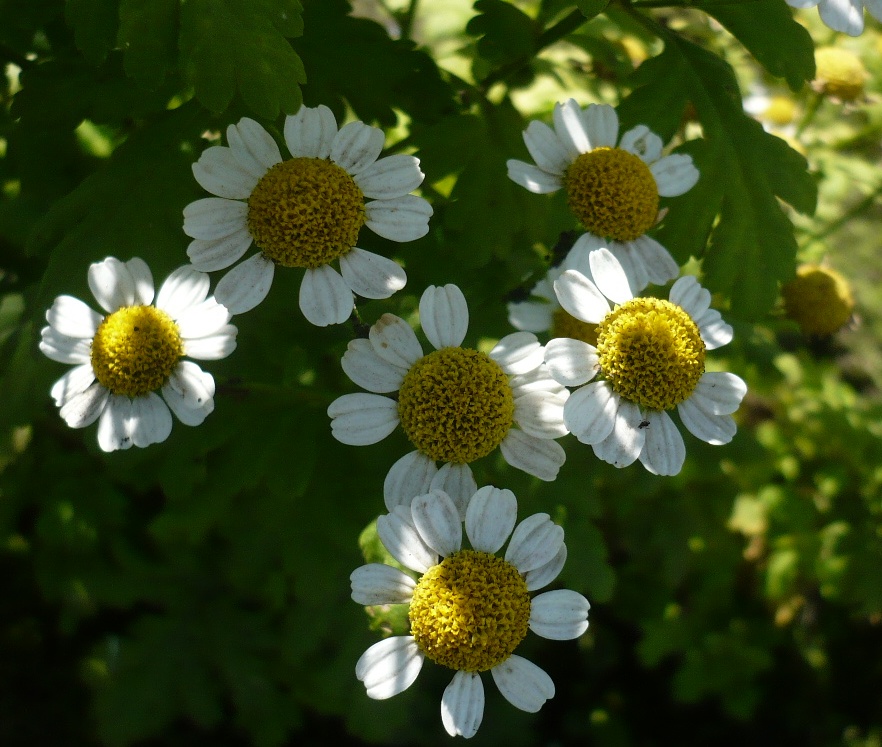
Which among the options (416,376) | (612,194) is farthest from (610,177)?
(416,376)

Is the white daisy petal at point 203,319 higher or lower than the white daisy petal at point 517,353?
lower

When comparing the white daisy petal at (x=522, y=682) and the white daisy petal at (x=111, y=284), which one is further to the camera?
the white daisy petal at (x=111, y=284)

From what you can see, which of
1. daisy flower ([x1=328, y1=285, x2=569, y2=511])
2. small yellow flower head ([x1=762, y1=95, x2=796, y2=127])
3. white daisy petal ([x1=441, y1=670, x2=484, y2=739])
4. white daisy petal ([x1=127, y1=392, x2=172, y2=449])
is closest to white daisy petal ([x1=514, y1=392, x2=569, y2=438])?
daisy flower ([x1=328, y1=285, x2=569, y2=511])

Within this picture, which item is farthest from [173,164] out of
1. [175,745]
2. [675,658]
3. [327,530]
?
[675,658]

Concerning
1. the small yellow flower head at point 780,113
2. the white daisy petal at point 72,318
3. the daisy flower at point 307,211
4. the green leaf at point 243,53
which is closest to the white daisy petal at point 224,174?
the daisy flower at point 307,211

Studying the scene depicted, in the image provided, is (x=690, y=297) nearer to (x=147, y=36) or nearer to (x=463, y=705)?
(x=463, y=705)

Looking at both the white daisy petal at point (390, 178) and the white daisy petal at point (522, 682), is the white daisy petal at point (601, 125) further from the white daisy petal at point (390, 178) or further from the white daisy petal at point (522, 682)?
the white daisy petal at point (522, 682)

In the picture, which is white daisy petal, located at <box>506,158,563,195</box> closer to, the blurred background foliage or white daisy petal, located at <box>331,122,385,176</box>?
the blurred background foliage

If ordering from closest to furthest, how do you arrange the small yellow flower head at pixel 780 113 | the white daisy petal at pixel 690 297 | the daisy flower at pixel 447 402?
1. the daisy flower at pixel 447 402
2. the white daisy petal at pixel 690 297
3. the small yellow flower head at pixel 780 113
